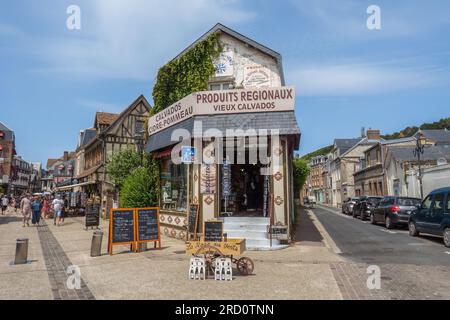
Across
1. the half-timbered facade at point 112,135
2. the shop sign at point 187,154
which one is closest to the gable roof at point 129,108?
the half-timbered facade at point 112,135

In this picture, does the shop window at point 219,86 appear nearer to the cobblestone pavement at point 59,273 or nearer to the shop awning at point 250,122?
the shop awning at point 250,122

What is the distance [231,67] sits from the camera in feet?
48.0

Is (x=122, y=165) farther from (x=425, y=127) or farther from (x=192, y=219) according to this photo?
(x=425, y=127)

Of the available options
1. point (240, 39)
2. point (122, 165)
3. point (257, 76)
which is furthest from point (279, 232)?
point (122, 165)

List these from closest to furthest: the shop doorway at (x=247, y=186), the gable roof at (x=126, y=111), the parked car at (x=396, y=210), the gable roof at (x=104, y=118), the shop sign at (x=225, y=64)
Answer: the shop sign at (x=225, y=64) → the parked car at (x=396, y=210) → the shop doorway at (x=247, y=186) → the gable roof at (x=126, y=111) → the gable roof at (x=104, y=118)

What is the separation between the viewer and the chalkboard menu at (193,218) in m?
11.3

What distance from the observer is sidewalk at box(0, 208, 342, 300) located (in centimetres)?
552

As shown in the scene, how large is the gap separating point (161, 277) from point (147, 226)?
3804 millimetres

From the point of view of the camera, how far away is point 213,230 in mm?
8273

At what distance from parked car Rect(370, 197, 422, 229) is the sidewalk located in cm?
691

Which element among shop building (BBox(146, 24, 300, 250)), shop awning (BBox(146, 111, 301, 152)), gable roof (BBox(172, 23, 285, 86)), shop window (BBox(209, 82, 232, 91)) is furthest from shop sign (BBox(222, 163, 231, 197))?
gable roof (BBox(172, 23, 285, 86))

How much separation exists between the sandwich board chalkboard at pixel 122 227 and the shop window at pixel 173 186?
9.21 ft

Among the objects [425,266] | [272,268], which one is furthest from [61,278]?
[425,266]
